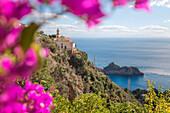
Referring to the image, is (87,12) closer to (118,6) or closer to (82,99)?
(118,6)

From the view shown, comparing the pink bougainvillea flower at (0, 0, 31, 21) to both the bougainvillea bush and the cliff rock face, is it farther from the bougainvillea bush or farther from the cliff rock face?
the cliff rock face

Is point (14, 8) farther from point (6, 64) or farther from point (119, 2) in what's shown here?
point (119, 2)

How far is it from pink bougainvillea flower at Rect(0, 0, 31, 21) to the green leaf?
0.03 meters

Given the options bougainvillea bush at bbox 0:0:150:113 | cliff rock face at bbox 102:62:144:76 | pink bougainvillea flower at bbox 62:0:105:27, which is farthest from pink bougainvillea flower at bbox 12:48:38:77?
cliff rock face at bbox 102:62:144:76

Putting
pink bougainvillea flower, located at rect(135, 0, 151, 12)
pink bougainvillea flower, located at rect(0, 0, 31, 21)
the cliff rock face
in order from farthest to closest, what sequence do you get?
1. the cliff rock face
2. pink bougainvillea flower, located at rect(135, 0, 151, 12)
3. pink bougainvillea flower, located at rect(0, 0, 31, 21)

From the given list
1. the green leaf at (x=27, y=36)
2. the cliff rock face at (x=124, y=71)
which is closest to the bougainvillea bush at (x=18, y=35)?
the green leaf at (x=27, y=36)

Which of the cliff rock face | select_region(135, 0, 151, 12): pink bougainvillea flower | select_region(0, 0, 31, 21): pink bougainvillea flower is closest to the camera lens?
select_region(0, 0, 31, 21): pink bougainvillea flower

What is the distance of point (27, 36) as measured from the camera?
32cm

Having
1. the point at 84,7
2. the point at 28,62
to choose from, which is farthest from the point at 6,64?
the point at 84,7

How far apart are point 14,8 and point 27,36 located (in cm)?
6

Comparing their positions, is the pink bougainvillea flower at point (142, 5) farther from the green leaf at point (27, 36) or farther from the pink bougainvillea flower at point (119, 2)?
the green leaf at point (27, 36)

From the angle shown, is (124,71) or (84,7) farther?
(124,71)

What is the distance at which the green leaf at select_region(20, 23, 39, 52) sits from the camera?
31cm

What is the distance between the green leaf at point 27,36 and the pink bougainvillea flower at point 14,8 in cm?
3
